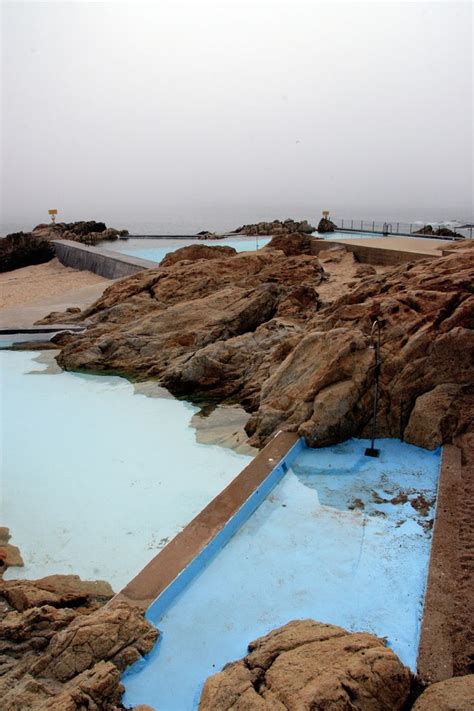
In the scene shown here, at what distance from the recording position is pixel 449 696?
2.54m

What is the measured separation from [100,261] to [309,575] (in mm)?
21009

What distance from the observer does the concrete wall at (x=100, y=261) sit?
20.0m

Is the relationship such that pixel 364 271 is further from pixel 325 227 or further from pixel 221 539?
pixel 325 227

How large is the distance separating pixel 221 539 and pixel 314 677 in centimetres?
174

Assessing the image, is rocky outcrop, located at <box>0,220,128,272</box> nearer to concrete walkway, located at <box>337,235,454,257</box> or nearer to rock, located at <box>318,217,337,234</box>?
rock, located at <box>318,217,337,234</box>

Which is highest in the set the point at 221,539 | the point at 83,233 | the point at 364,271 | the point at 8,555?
the point at 83,233

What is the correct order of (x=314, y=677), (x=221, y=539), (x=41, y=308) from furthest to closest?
(x=41, y=308)
(x=221, y=539)
(x=314, y=677)

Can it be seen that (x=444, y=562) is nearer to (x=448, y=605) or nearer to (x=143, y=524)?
(x=448, y=605)

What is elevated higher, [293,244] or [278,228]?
[278,228]

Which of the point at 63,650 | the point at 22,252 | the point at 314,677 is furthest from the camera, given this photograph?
the point at 22,252

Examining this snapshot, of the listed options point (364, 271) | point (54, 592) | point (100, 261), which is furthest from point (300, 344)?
point (100, 261)

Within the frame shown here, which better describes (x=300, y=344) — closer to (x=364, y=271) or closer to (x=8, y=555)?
(x=8, y=555)

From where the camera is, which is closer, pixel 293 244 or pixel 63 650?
pixel 63 650

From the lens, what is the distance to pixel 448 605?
3494 millimetres
